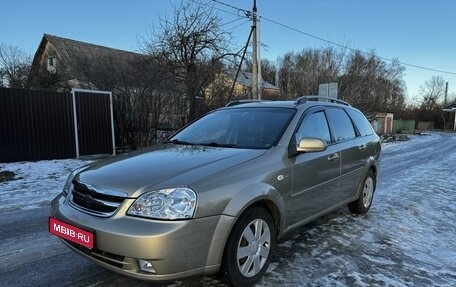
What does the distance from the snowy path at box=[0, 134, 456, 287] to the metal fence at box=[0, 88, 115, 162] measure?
4.49 metres

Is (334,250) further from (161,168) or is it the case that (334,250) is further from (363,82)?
(363,82)

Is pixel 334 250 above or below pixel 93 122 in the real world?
below

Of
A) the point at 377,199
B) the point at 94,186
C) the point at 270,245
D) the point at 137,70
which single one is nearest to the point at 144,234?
the point at 94,186

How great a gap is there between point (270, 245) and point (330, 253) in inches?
39.8

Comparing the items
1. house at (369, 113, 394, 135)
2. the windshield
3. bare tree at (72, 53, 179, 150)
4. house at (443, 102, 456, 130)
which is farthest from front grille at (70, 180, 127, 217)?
house at (443, 102, 456, 130)

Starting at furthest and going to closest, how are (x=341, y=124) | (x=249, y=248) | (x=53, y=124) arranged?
(x=53, y=124)
(x=341, y=124)
(x=249, y=248)

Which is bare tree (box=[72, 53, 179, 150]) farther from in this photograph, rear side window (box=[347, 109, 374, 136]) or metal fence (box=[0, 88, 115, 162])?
rear side window (box=[347, 109, 374, 136])

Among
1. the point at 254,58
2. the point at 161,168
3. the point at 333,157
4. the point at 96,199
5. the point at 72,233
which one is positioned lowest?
the point at 72,233

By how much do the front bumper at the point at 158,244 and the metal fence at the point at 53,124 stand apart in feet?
31.5

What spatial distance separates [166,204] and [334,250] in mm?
2342

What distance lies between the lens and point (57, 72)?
23.9m

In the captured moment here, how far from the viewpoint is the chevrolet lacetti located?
9.04 ft

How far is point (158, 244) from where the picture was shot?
266 cm

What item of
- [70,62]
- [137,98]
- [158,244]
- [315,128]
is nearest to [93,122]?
[137,98]
